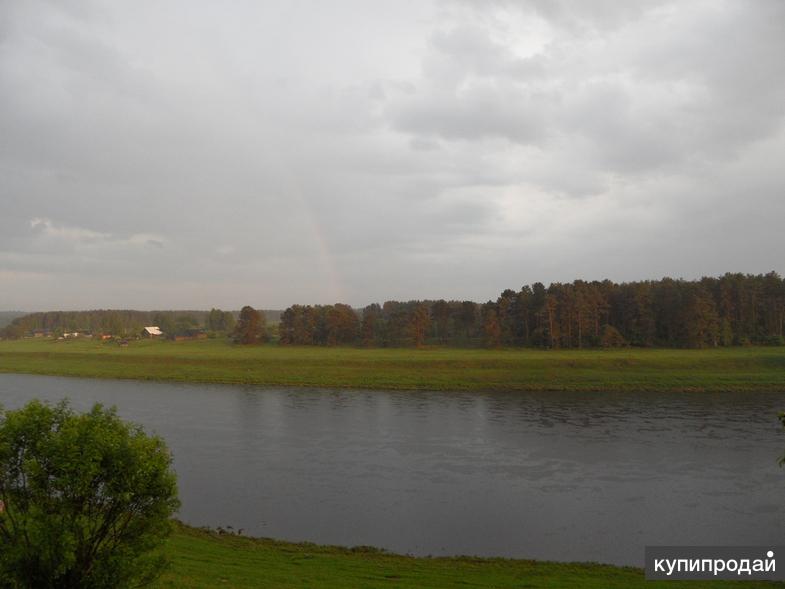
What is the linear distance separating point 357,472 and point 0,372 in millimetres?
73051

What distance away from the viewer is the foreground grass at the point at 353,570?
13.4 metres

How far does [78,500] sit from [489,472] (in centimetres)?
2033

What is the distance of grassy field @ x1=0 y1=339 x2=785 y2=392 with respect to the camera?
55.4m

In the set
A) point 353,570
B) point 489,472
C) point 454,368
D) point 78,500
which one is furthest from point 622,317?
point 78,500

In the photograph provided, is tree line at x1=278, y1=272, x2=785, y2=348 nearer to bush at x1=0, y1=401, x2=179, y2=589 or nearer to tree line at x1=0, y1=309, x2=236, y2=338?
tree line at x1=0, y1=309, x2=236, y2=338

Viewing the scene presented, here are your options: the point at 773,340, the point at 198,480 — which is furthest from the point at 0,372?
the point at 773,340

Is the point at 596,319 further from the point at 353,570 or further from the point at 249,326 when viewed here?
the point at 353,570

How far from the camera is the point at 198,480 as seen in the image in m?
24.7

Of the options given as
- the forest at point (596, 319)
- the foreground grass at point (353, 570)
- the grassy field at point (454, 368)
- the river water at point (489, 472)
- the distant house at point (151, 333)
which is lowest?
the river water at point (489, 472)

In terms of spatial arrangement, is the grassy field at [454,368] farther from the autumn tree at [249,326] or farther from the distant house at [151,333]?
the distant house at [151,333]

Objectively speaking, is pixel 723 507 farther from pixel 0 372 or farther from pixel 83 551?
pixel 0 372

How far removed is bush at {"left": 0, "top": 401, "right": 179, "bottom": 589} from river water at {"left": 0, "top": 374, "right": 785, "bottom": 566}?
32.7ft

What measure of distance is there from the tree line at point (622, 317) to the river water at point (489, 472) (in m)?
29.4

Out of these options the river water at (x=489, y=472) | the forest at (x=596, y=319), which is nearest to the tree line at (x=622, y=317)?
the forest at (x=596, y=319)
